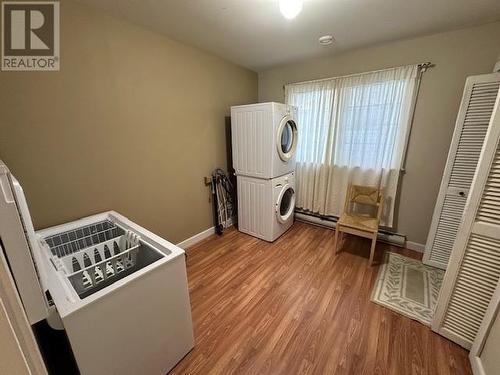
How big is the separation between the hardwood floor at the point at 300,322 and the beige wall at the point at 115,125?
911 millimetres

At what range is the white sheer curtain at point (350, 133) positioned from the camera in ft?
7.39

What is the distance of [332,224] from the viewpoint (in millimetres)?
2986

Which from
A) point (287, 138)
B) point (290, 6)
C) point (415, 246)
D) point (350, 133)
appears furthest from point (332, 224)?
point (290, 6)

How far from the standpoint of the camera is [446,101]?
6.71 feet

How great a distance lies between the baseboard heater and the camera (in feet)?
8.19

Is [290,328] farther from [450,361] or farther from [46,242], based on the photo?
[46,242]

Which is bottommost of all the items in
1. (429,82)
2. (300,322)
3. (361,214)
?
(300,322)

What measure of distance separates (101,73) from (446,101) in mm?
3161

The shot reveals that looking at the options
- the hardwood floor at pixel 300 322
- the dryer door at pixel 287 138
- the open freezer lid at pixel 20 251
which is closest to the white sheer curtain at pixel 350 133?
the dryer door at pixel 287 138

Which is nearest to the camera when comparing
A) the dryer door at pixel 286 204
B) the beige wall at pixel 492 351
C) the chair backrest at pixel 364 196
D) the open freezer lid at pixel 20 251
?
the open freezer lid at pixel 20 251

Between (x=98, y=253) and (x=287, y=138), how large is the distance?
2288 millimetres

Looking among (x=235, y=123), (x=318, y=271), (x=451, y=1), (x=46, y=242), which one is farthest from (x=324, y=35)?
(x=46, y=242)

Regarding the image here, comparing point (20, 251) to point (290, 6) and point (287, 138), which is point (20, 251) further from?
point (287, 138)

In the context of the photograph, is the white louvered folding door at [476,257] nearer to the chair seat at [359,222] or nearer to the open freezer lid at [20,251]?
the chair seat at [359,222]
